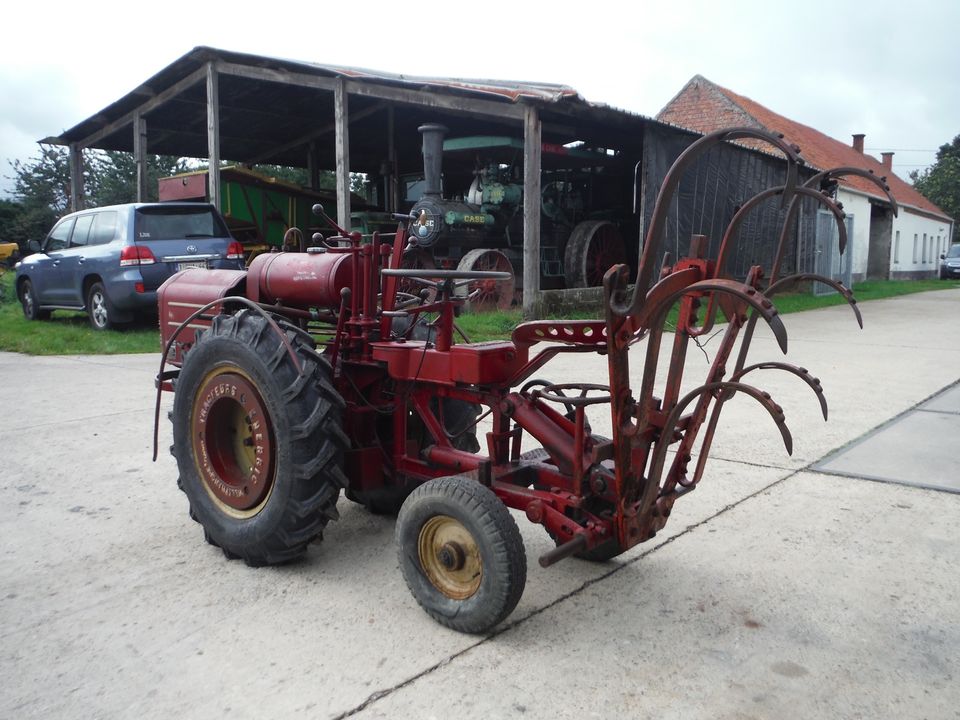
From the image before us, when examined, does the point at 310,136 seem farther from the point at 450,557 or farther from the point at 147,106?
the point at 450,557

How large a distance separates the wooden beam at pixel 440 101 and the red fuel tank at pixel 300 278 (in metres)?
8.18

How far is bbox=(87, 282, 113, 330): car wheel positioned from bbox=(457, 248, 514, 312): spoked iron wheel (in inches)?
191

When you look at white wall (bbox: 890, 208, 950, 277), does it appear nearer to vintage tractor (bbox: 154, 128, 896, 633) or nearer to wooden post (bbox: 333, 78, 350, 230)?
wooden post (bbox: 333, 78, 350, 230)

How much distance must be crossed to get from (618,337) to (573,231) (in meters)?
12.3

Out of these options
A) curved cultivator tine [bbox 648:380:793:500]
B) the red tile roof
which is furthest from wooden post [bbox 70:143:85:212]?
the red tile roof

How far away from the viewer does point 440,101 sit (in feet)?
39.4

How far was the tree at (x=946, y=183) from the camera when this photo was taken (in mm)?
51344

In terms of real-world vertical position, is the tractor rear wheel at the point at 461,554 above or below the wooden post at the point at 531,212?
below

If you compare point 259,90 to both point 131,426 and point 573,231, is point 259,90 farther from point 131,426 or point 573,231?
point 131,426

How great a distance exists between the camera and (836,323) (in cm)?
1306

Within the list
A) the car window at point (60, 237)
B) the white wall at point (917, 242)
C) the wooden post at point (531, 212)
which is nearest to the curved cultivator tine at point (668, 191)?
the wooden post at point (531, 212)

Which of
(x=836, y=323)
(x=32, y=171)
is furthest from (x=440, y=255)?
(x=32, y=171)

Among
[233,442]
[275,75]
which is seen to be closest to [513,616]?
[233,442]

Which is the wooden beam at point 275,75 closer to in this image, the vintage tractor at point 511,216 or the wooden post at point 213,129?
the wooden post at point 213,129
